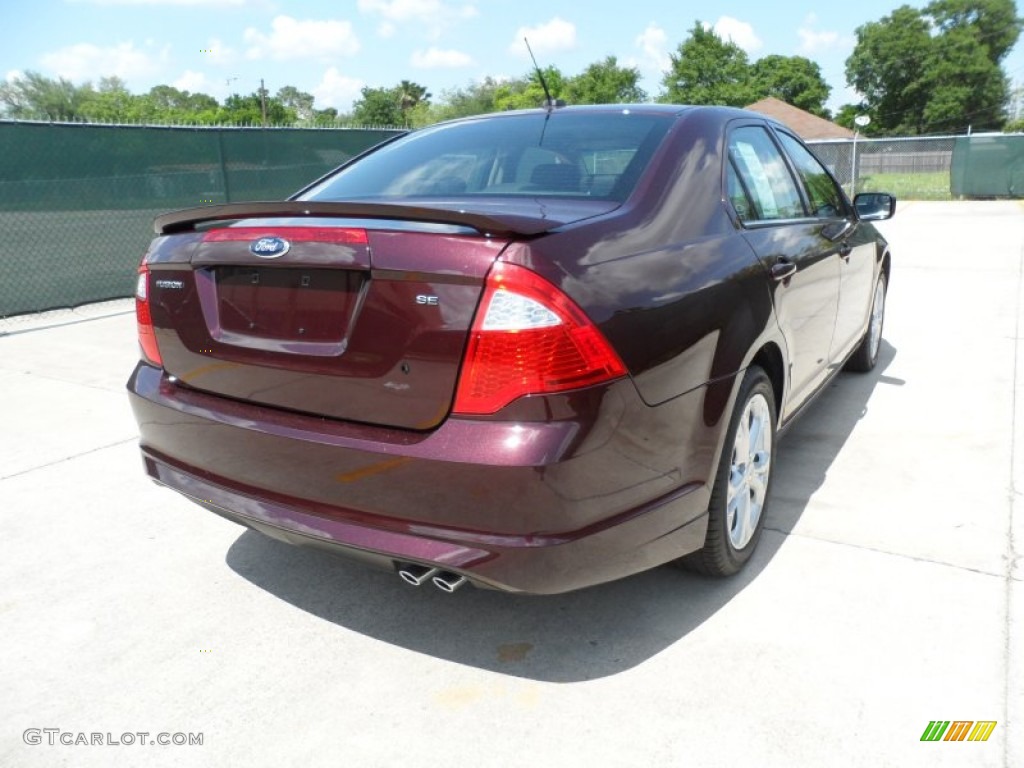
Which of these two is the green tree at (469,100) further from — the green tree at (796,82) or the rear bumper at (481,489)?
the rear bumper at (481,489)

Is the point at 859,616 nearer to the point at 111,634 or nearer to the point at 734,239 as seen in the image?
the point at 734,239

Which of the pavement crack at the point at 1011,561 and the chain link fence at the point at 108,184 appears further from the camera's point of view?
the chain link fence at the point at 108,184

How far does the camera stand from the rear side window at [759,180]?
3.01m

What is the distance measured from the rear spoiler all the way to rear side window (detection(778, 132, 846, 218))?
2198 mm

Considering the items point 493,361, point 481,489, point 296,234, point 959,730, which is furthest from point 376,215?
point 959,730

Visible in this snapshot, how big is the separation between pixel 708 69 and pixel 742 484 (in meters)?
65.2

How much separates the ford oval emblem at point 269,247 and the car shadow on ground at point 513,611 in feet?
2.86

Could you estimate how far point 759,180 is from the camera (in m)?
3.29

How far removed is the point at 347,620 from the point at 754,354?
1.60m

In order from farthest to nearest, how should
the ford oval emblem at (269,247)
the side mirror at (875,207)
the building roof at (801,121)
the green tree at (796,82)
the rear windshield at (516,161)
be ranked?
the green tree at (796,82), the building roof at (801,121), the side mirror at (875,207), the rear windshield at (516,161), the ford oval emblem at (269,247)

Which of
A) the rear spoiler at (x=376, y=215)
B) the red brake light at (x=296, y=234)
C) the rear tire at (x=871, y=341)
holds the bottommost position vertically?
the rear tire at (x=871, y=341)

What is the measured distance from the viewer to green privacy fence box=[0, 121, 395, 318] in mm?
8305

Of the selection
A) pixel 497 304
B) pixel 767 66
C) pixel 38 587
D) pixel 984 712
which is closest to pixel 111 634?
pixel 38 587

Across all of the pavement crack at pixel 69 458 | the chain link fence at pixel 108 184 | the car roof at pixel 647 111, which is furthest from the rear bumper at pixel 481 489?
the chain link fence at pixel 108 184
